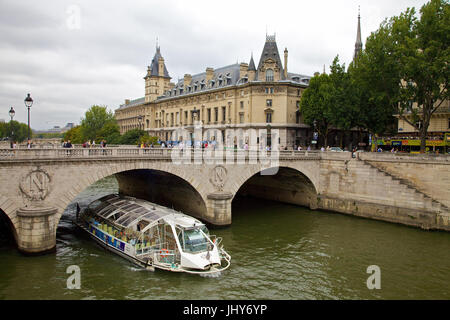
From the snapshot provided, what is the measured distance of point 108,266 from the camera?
797 inches

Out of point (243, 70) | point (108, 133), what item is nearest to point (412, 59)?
point (243, 70)

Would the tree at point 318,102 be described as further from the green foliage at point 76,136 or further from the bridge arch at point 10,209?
the green foliage at point 76,136

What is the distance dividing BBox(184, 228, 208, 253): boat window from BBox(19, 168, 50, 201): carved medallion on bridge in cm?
899

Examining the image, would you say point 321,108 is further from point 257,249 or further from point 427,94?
point 257,249

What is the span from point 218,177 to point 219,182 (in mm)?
439

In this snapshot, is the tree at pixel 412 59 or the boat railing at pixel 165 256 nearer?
the boat railing at pixel 165 256

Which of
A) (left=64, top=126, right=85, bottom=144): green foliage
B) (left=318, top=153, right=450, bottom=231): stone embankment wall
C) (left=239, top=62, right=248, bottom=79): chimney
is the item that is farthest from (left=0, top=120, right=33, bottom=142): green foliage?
(left=318, top=153, right=450, bottom=231): stone embankment wall

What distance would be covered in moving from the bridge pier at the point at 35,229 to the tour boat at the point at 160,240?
3736 mm

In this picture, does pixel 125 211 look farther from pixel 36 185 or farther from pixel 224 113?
pixel 224 113

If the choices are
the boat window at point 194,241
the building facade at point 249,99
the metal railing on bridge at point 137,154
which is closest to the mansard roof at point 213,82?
the building facade at point 249,99

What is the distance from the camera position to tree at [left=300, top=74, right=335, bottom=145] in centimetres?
4997

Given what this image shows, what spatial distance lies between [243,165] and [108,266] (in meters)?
15.0

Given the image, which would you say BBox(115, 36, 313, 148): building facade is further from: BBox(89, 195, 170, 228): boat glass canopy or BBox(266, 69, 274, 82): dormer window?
BBox(89, 195, 170, 228): boat glass canopy

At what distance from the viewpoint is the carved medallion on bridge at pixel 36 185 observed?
20094mm
